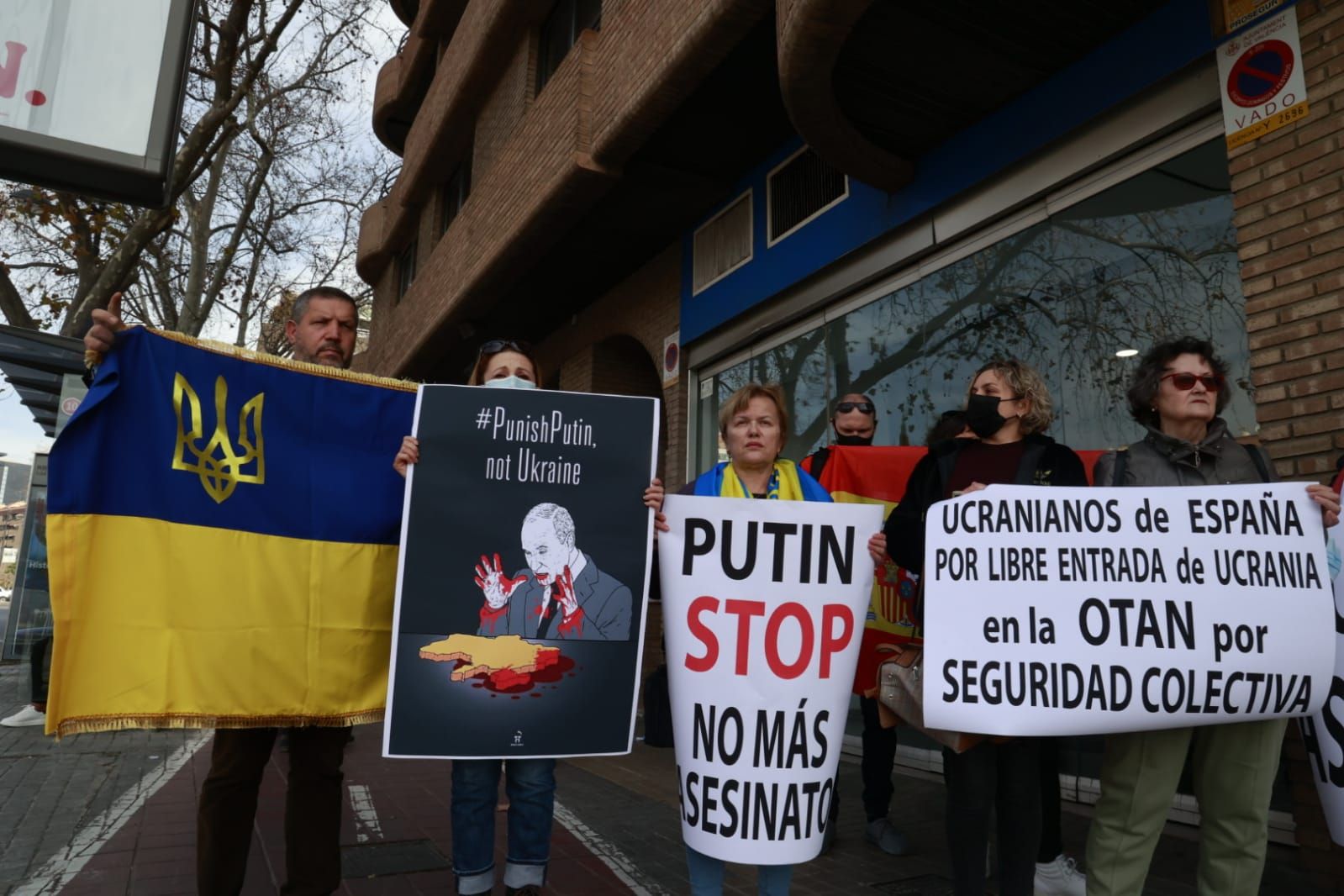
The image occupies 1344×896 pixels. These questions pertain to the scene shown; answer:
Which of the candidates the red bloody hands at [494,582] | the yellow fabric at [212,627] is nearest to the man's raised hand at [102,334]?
the yellow fabric at [212,627]

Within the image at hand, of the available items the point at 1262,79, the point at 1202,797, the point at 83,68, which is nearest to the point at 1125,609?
the point at 1202,797

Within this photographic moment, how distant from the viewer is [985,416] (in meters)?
3.20

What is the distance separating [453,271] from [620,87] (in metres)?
5.52

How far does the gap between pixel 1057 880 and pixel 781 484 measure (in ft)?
6.85

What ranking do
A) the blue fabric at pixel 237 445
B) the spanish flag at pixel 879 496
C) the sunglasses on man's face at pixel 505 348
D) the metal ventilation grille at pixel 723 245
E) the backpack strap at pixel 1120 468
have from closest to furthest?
1. the blue fabric at pixel 237 445
2. the backpack strap at pixel 1120 468
3. the sunglasses on man's face at pixel 505 348
4. the spanish flag at pixel 879 496
5. the metal ventilation grille at pixel 723 245

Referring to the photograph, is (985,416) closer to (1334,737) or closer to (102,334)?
(1334,737)

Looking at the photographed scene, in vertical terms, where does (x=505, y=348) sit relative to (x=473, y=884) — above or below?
above

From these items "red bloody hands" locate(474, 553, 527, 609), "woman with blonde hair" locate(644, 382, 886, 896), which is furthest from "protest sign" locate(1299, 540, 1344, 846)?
"red bloody hands" locate(474, 553, 527, 609)

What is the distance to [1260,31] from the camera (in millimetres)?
4152

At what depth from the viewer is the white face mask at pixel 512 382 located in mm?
3340

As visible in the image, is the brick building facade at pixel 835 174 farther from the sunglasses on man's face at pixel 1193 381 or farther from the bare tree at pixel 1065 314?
the sunglasses on man's face at pixel 1193 381

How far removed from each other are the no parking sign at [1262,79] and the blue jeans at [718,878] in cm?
397

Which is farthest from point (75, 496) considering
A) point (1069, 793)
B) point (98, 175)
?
point (1069, 793)

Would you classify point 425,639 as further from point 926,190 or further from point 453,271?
point 453,271
